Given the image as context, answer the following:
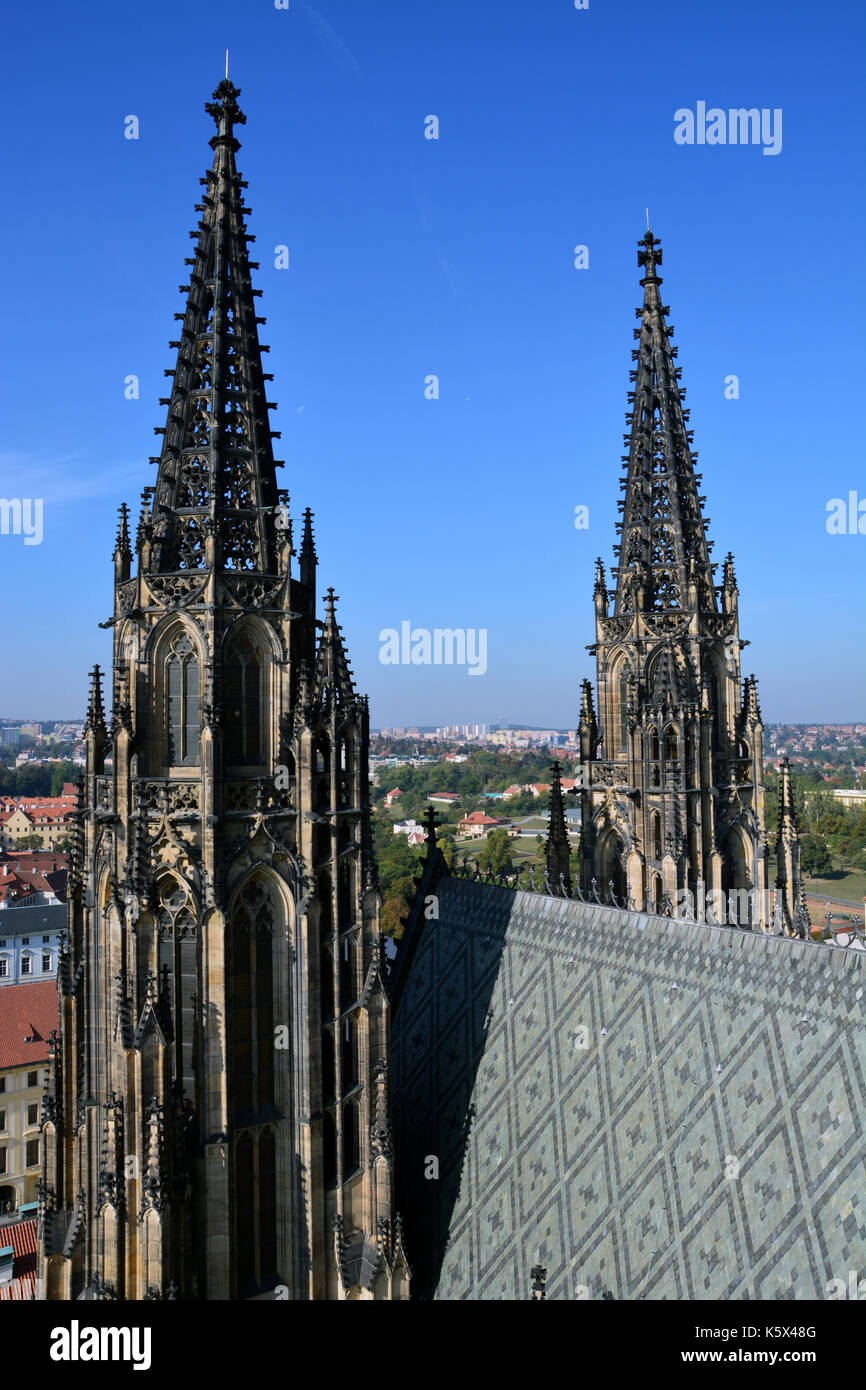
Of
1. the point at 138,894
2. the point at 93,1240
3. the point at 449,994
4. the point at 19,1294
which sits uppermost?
the point at 138,894

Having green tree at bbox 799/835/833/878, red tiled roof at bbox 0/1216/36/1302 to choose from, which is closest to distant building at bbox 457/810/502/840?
→ green tree at bbox 799/835/833/878

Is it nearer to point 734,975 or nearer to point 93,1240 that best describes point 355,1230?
point 93,1240

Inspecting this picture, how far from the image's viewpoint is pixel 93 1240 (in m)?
16.9

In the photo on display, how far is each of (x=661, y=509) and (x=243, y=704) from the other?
19094mm

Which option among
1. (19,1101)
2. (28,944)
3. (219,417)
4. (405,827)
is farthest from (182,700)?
(405,827)

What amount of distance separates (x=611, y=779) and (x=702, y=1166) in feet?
54.9

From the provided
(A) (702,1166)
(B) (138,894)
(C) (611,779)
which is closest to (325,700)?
(B) (138,894)

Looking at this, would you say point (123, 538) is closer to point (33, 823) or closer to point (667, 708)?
point (667, 708)

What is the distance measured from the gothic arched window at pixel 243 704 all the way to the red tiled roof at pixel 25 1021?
146 feet

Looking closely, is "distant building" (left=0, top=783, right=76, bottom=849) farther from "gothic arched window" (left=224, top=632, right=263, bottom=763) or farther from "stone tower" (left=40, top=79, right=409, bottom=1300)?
"gothic arched window" (left=224, top=632, right=263, bottom=763)

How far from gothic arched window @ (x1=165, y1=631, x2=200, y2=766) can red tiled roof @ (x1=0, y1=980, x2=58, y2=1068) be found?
1740 inches

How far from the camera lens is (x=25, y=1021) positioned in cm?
5984

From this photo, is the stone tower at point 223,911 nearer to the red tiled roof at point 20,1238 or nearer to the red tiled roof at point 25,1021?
the red tiled roof at point 20,1238

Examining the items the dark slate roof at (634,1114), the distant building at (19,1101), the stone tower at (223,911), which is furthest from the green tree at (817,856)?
the stone tower at (223,911)
